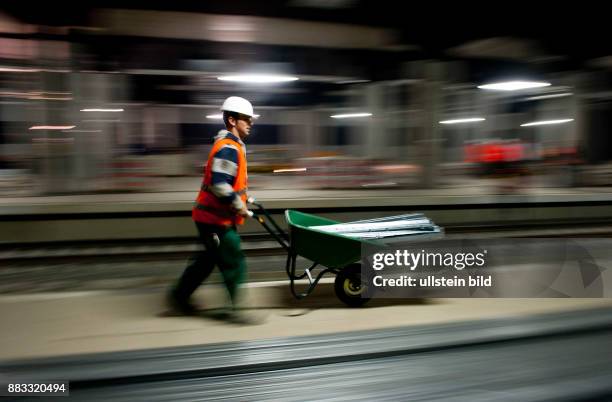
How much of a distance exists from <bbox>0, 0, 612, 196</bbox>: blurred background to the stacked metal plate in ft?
18.9

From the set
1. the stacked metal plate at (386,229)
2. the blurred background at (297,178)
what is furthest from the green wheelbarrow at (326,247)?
the blurred background at (297,178)

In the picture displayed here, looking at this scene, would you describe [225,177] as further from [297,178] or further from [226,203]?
[297,178]

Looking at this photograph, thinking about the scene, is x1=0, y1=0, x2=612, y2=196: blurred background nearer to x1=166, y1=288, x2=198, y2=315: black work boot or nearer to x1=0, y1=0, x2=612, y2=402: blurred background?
x1=0, y1=0, x2=612, y2=402: blurred background

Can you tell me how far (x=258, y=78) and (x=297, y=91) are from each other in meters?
0.99

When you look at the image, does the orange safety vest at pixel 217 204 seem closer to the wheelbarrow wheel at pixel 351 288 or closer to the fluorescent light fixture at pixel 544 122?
the wheelbarrow wheel at pixel 351 288

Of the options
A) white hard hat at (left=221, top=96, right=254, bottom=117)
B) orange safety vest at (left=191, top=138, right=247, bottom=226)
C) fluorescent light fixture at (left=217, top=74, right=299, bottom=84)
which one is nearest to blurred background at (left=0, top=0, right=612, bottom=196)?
fluorescent light fixture at (left=217, top=74, right=299, bottom=84)

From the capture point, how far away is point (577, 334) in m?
3.66

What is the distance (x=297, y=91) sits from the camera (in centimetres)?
1060

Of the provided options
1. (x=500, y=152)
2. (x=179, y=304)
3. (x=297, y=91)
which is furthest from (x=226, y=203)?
(x=500, y=152)

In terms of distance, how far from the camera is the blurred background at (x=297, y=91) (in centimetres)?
903

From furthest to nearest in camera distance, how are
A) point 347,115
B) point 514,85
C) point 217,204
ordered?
point 514,85 < point 347,115 < point 217,204

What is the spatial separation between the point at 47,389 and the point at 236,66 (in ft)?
25.5

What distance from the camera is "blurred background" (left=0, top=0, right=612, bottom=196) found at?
29.6 ft

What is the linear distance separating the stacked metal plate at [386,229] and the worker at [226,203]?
0.75 m
